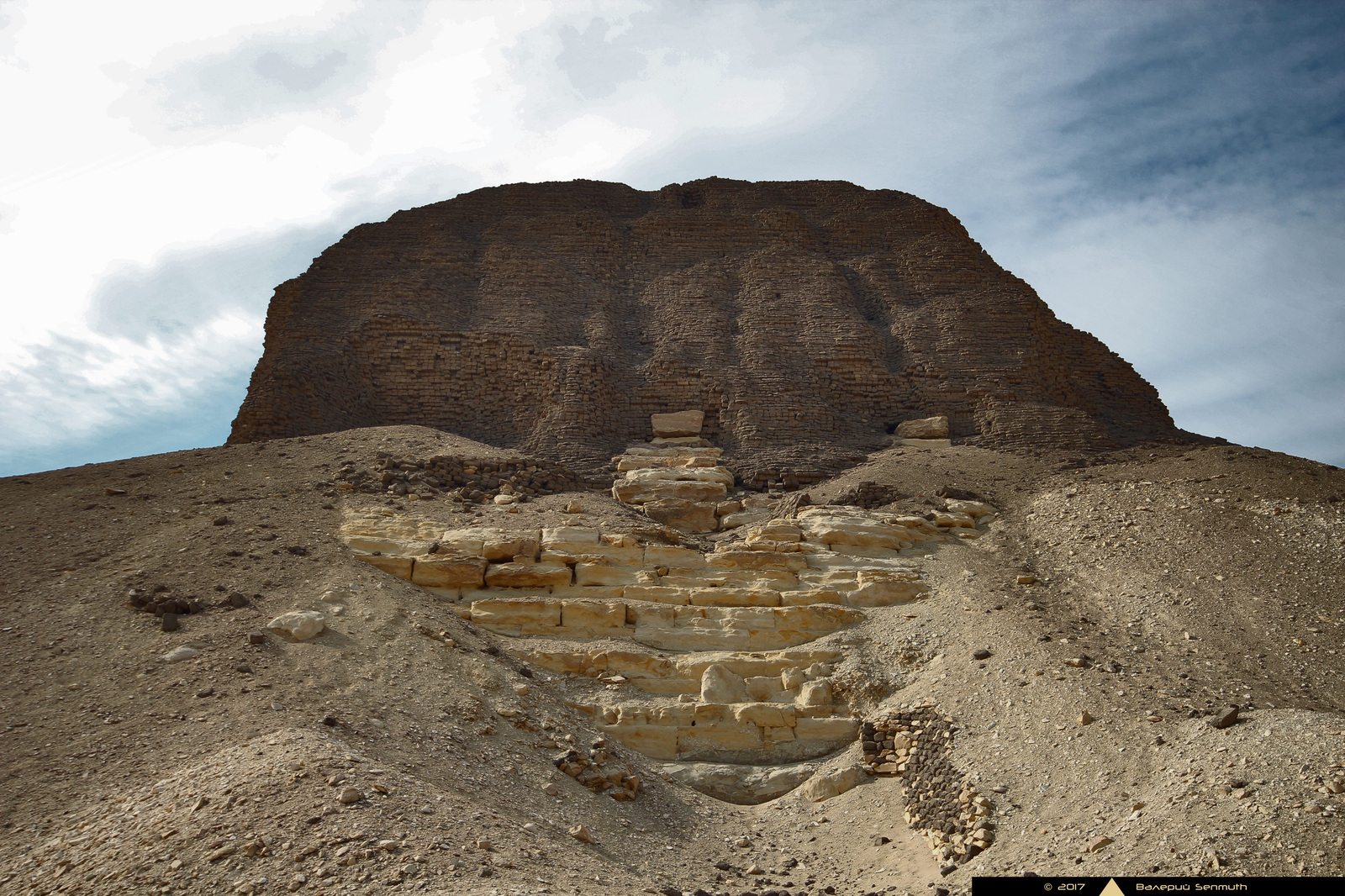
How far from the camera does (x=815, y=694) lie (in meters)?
11.1

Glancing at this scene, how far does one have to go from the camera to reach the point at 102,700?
8570 mm

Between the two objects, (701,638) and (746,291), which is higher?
(746,291)

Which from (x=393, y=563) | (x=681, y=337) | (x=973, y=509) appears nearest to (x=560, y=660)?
(x=393, y=563)

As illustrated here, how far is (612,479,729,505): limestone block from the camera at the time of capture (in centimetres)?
1595

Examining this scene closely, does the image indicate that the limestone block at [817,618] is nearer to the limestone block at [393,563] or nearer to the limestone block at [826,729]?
the limestone block at [826,729]

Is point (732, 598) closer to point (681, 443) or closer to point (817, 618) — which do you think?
point (817, 618)

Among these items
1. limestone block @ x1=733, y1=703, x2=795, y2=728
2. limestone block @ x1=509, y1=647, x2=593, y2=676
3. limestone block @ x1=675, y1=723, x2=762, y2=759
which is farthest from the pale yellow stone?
limestone block @ x1=675, y1=723, x2=762, y2=759

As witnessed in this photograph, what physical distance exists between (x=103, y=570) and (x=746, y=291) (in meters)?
14.7

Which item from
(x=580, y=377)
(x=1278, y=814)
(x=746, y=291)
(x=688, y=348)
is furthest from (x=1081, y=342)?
(x=1278, y=814)

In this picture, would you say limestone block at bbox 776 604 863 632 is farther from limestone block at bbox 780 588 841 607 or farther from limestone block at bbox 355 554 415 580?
limestone block at bbox 355 554 415 580

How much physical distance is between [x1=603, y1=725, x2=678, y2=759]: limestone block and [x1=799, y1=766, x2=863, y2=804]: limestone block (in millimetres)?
1636

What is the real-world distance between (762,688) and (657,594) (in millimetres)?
2114

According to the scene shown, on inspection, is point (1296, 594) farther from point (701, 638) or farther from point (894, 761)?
point (701, 638)

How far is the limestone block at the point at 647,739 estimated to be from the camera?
10.6 metres
